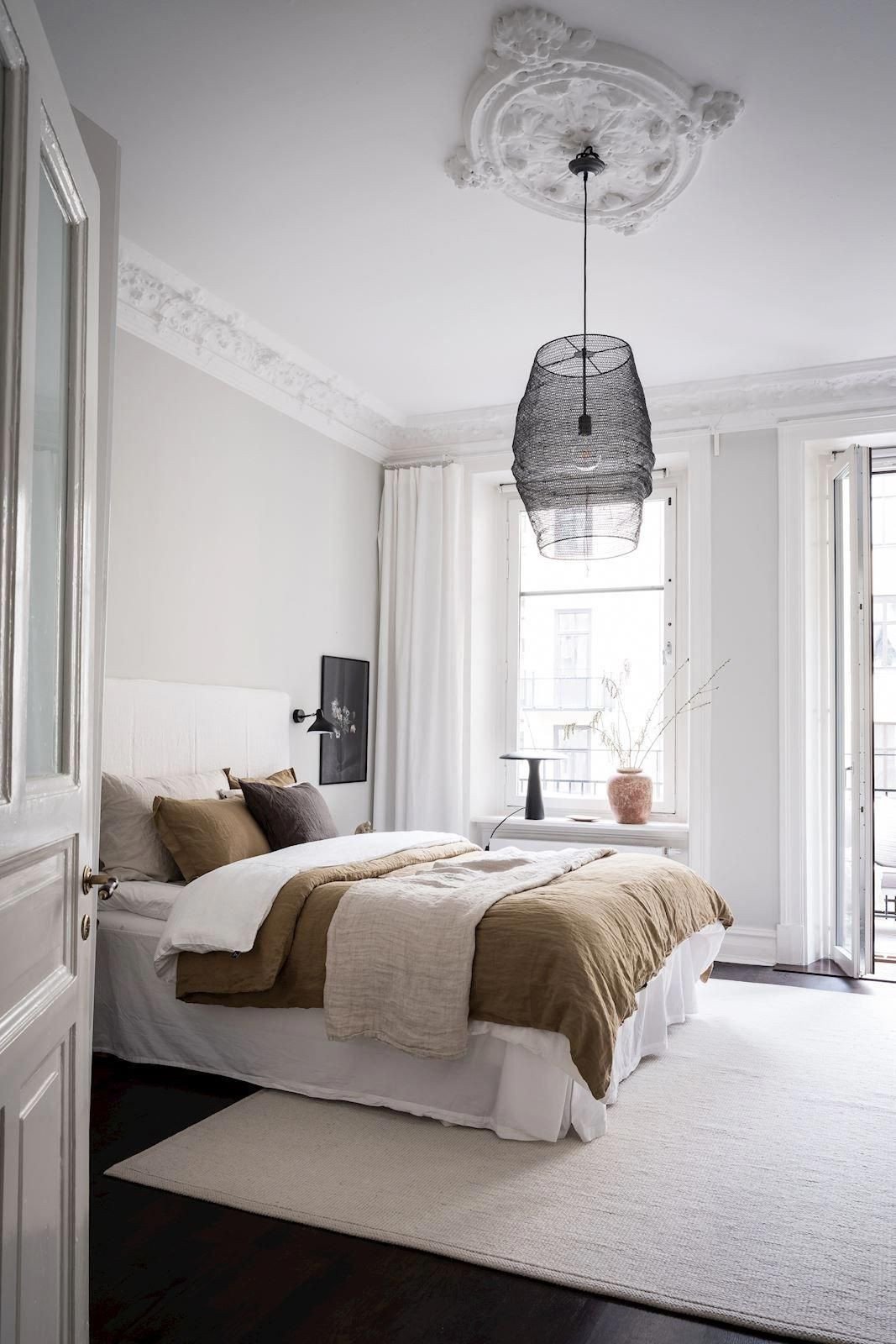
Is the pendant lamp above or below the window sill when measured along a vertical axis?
above

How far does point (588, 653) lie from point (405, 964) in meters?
3.34

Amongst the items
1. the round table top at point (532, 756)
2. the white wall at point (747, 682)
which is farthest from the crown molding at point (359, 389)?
the round table top at point (532, 756)

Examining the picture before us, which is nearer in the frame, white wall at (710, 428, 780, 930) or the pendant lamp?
the pendant lamp

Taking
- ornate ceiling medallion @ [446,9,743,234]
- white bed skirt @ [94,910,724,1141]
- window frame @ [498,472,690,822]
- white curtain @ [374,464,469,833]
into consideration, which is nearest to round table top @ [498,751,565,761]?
window frame @ [498,472,690,822]

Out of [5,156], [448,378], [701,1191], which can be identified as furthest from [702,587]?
[5,156]

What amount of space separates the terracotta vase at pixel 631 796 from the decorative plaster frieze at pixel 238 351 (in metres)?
2.34

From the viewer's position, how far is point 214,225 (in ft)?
12.4

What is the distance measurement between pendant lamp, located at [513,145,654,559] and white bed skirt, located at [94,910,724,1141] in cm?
159

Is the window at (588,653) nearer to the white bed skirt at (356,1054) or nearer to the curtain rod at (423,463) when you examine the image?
the curtain rod at (423,463)

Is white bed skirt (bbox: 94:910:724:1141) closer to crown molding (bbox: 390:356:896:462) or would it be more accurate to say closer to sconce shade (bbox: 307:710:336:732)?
sconce shade (bbox: 307:710:336:732)

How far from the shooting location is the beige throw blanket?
2.95 m

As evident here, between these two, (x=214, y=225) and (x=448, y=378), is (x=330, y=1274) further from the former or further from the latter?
(x=448, y=378)

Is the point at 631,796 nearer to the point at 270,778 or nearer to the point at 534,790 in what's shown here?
the point at 534,790

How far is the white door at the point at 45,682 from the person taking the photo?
125 cm
